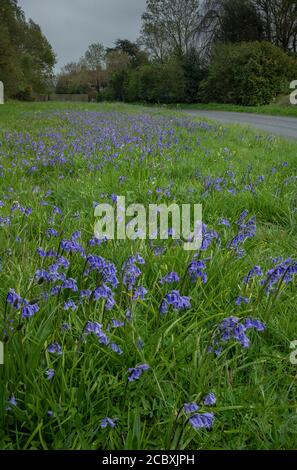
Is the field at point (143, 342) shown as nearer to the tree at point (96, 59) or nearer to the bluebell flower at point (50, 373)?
the bluebell flower at point (50, 373)

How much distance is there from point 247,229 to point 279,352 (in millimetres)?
1288

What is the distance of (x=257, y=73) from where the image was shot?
105 feet

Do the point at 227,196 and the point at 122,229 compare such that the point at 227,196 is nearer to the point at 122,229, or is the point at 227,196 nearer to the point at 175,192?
the point at 175,192

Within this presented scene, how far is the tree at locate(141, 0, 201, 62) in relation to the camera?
4997 cm

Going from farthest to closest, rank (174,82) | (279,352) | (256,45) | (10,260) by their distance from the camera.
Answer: (174,82)
(256,45)
(10,260)
(279,352)

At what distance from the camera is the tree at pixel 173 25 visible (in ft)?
164

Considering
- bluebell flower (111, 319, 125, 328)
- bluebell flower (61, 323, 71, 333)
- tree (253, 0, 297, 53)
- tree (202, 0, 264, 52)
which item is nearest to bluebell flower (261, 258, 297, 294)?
bluebell flower (111, 319, 125, 328)

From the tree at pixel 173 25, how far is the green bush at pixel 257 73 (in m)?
16.4

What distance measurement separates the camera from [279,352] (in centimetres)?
234

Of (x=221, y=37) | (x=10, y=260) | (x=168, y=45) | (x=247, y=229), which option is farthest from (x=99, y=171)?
(x=168, y=45)

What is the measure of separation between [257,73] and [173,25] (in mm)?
23617

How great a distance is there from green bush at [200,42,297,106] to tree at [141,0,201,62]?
1637cm

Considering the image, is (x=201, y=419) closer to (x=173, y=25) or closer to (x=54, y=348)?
(x=54, y=348)

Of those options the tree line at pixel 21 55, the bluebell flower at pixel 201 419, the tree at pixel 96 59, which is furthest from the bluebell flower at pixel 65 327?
the tree at pixel 96 59
